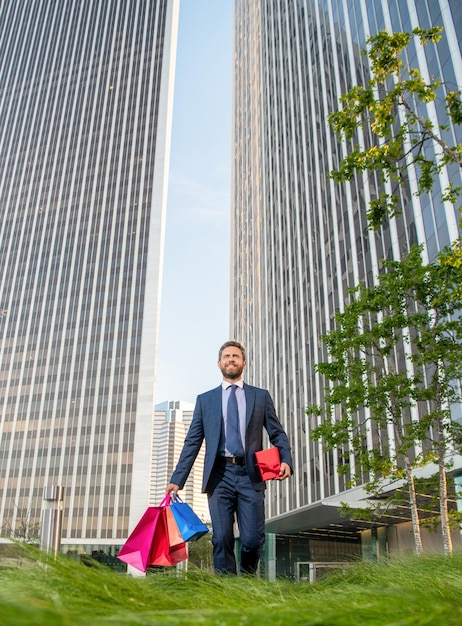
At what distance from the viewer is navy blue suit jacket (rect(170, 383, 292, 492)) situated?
530cm

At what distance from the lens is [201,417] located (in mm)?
5699

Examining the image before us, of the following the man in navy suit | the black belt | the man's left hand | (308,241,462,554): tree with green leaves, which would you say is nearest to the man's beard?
the man in navy suit

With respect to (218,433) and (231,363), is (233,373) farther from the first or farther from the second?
(218,433)

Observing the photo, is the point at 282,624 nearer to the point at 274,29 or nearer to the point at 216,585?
the point at 216,585

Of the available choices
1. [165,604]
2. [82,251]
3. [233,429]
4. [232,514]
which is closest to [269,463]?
[233,429]

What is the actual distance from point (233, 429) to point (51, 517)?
3.43m

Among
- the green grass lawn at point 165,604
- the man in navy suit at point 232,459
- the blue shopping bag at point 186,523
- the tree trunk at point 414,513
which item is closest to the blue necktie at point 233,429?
the man in navy suit at point 232,459

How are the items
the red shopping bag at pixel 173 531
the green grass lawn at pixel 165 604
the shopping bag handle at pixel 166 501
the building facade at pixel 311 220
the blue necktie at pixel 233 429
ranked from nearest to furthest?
the green grass lawn at pixel 165 604 → the red shopping bag at pixel 173 531 → the shopping bag handle at pixel 166 501 → the blue necktie at pixel 233 429 → the building facade at pixel 311 220

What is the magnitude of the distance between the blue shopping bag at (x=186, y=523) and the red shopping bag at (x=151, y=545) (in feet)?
0.31

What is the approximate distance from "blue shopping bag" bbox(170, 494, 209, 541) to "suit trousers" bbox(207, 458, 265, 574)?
619 millimetres

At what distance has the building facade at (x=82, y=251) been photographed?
257 feet

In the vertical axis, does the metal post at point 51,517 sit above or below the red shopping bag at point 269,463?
below

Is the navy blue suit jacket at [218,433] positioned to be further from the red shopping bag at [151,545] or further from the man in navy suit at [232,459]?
the red shopping bag at [151,545]

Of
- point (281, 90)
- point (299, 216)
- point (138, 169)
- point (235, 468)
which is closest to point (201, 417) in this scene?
point (235, 468)
